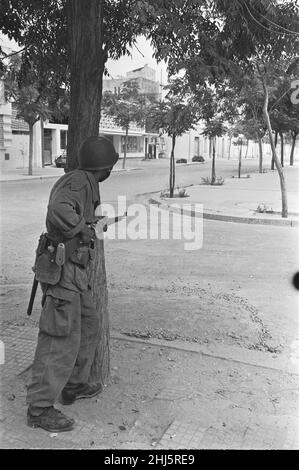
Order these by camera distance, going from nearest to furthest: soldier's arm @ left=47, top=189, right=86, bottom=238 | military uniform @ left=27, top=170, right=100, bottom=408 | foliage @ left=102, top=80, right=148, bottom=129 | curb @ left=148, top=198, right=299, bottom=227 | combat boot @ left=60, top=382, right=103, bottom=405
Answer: soldier's arm @ left=47, top=189, right=86, bottom=238 → military uniform @ left=27, top=170, right=100, bottom=408 → combat boot @ left=60, top=382, right=103, bottom=405 → curb @ left=148, top=198, right=299, bottom=227 → foliage @ left=102, top=80, right=148, bottom=129

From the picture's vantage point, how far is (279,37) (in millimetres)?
4238

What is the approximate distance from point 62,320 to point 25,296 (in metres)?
2.88

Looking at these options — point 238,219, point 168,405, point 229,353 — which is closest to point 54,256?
point 168,405

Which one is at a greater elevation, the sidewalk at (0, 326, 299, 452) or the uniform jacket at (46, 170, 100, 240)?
the uniform jacket at (46, 170, 100, 240)

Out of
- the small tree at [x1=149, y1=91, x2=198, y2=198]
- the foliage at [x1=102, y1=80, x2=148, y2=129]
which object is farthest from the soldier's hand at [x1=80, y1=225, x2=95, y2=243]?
the foliage at [x1=102, y1=80, x2=148, y2=129]

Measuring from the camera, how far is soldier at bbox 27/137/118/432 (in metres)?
2.87

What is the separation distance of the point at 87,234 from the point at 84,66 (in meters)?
1.18

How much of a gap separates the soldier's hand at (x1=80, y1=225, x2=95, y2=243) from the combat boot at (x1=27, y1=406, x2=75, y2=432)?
996 millimetres

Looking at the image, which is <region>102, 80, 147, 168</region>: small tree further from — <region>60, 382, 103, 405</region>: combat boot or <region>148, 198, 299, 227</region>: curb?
<region>60, 382, 103, 405</region>: combat boot

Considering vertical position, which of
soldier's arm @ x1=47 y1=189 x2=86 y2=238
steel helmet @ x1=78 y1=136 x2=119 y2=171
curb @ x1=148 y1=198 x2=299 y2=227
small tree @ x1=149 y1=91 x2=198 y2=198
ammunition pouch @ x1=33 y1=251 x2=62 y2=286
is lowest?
curb @ x1=148 y1=198 x2=299 y2=227
